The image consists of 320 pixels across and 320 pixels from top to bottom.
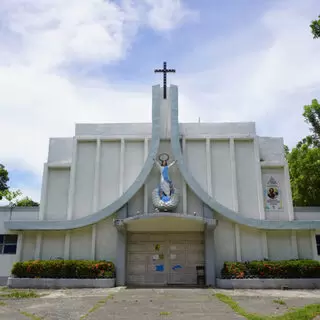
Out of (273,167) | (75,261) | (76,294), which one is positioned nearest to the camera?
(76,294)

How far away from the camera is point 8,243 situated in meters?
16.6

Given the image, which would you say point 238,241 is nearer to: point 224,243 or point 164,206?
point 224,243

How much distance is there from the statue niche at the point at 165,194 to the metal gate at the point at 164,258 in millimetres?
1772

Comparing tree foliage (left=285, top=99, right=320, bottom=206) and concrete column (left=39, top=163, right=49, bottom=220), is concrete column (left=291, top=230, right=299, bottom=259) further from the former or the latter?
concrete column (left=39, top=163, right=49, bottom=220)

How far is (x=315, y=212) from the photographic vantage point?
16.9 meters

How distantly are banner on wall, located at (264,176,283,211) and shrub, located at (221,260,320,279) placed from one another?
2928mm

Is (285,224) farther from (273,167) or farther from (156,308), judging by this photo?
(156,308)

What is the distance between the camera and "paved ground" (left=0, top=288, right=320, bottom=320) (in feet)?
29.0

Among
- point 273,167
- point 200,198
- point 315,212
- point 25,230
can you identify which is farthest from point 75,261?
point 315,212

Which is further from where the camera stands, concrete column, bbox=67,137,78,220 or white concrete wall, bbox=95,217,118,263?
concrete column, bbox=67,137,78,220

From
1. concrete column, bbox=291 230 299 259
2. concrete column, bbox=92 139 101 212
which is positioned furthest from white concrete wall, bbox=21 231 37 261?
concrete column, bbox=291 230 299 259

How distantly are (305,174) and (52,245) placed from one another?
53.1 feet

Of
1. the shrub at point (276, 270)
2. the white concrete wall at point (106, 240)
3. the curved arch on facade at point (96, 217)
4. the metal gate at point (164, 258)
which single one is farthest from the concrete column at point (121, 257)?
the shrub at point (276, 270)

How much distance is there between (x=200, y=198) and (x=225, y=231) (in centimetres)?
219
